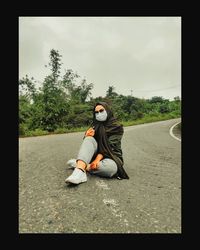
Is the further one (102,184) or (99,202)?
(102,184)

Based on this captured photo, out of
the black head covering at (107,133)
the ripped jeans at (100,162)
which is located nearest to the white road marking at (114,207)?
the ripped jeans at (100,162)

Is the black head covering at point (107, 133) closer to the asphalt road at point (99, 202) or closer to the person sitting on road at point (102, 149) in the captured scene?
the person sitting on road at point (102, 149)

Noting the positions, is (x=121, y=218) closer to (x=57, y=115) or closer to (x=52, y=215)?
(x=52, y=215)

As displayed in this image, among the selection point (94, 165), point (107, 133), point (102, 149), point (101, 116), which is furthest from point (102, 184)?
point (101, 116)

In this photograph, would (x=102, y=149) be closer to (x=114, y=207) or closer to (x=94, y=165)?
(x=94, y=165)

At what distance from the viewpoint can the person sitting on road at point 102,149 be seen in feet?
14.5

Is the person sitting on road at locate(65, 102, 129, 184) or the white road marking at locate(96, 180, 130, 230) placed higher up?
the person sitting on road at locate(65, 102, 129, 184)

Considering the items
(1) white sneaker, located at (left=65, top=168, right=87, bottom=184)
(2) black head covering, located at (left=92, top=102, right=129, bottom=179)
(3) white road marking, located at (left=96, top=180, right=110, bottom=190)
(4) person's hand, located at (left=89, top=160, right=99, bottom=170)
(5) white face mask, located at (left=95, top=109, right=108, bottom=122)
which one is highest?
(5) white face mask, located at (left=95, top=109, right=108, bottom=122)

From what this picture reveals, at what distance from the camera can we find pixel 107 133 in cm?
480

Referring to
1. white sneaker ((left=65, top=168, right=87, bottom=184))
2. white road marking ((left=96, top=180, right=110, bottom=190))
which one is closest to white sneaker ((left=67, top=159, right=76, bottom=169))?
white road marking ((left=96, top=180, right=110, bottom=190))

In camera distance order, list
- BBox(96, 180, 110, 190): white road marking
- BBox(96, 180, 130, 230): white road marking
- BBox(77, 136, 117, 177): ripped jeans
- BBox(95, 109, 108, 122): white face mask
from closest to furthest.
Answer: BBox(96, 180, 130, 230): white road marking
BBox(96, 180, 110, 190): white road marking
BBox(77, 136, 117, 177): ripped jeans
BBox(95, 109, 108, 122): white face mask

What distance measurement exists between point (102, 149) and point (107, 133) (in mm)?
304

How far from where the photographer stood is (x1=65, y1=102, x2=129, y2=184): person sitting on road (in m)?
4.43

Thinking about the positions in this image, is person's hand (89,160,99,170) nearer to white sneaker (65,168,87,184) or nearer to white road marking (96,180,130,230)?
white sneaker (65,168,87,184)
